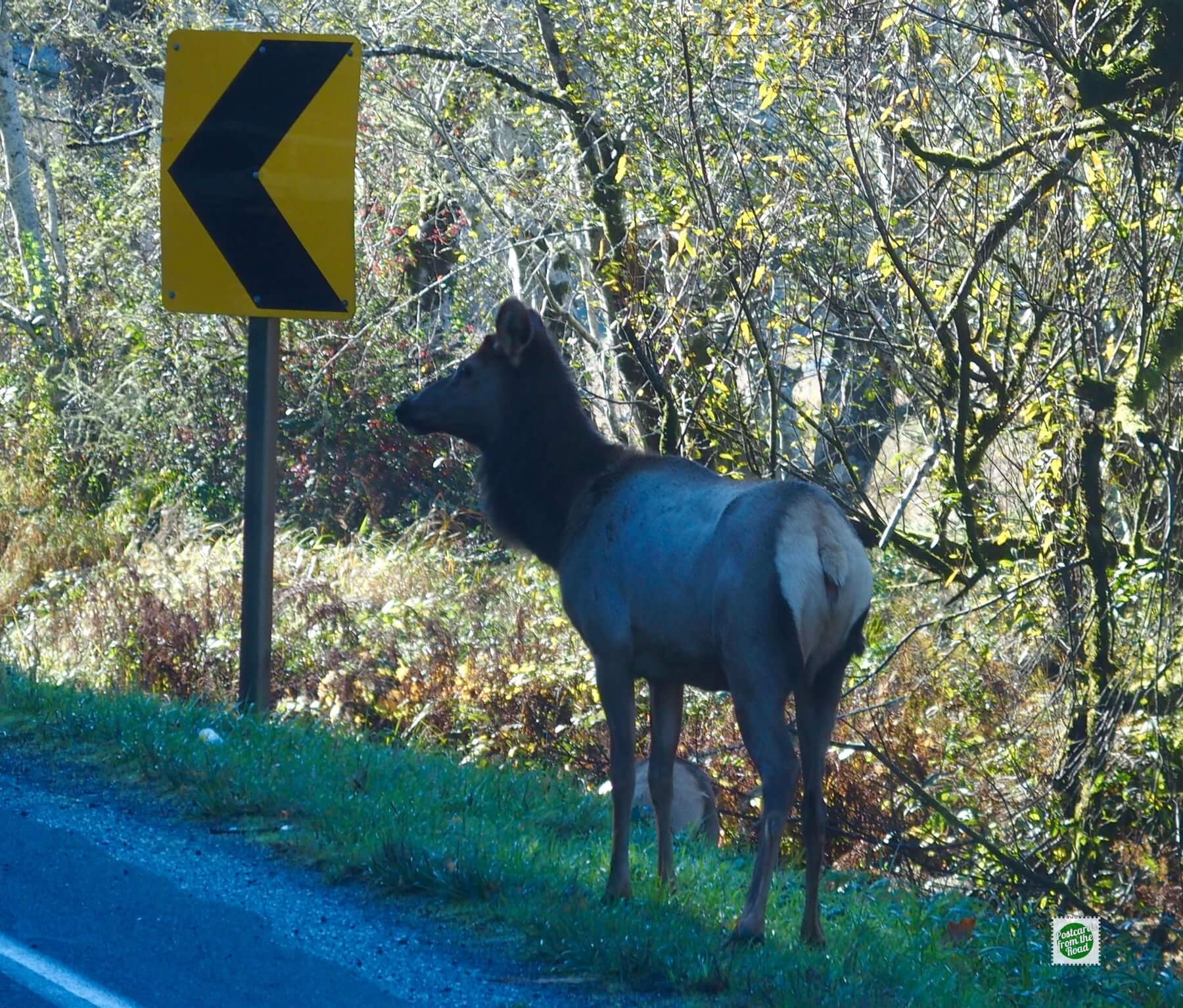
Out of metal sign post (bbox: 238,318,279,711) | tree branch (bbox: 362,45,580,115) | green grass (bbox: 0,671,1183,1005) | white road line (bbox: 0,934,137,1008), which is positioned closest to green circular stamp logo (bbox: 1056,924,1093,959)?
green grass (bbox: 0,671,1183,1005)

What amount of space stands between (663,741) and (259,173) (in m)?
3.60

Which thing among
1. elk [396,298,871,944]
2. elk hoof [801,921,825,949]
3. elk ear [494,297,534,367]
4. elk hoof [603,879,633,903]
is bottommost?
elk hoof [801,921,825,949]

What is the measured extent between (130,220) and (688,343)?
12.2 m

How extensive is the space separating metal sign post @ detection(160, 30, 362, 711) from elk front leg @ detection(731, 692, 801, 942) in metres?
3.33

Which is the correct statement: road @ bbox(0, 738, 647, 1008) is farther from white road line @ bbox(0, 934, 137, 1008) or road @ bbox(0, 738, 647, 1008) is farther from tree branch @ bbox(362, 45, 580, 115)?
tree branch @ bbox(362, 45, 580, 115)

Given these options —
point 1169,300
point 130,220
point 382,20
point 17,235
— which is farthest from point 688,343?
point 17,235

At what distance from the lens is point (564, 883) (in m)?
5.87

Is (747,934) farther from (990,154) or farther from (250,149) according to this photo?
(990,154)

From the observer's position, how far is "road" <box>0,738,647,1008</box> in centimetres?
469

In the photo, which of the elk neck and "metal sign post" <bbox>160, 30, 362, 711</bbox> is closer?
the elk neck

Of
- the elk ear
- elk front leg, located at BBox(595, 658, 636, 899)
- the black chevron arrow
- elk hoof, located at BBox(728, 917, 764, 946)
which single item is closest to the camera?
elk hoof, located at BBox(728, 917, 764, 946)

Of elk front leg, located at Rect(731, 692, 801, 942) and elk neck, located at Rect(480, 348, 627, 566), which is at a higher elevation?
elk neck, located at Rect(480, 348, 627, 566)

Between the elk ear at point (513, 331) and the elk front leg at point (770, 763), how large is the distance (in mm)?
2438

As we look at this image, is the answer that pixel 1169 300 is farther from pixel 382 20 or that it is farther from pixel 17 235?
pixel 17 235
